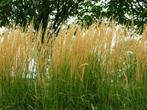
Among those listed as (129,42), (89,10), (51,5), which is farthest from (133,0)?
(129,42)

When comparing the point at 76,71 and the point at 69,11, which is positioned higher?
the point at 69,11

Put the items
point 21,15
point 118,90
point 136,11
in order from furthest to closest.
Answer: point 21,15
point 136,11
point 118,90

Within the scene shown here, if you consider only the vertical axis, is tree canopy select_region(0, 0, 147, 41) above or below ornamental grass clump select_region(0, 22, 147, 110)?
above

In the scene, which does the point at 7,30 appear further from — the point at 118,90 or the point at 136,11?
the point at 136,11

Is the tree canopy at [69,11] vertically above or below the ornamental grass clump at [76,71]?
above

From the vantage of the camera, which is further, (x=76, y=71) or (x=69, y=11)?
(x=69, y=11)

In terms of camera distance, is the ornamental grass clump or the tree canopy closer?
the ornamental grass clump

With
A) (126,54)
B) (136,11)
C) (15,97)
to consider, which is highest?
(136,11)

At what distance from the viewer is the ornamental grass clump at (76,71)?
14.0ft

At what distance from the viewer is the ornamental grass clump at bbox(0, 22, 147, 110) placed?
4.25 m

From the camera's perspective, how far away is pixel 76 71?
14.2 ft

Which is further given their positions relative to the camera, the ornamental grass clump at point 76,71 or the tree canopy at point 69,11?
the tree canopy at point 69,11

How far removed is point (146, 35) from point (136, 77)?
432mm

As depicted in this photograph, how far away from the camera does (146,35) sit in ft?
14.7
